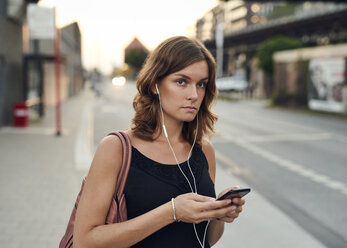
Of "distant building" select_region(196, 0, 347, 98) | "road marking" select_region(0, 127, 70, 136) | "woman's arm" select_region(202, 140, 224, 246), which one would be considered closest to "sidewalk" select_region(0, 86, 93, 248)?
"road marking" select_region(0, 127, 70, 136)

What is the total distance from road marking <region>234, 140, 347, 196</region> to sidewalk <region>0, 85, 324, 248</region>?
5.14 feet

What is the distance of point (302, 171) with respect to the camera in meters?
8.79

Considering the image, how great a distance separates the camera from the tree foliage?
121ft

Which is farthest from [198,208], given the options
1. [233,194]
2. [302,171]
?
[302,171]

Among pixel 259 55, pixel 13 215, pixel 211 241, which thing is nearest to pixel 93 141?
pixel 13 215

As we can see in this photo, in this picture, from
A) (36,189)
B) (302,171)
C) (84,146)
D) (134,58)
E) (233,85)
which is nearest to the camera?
(36,189)

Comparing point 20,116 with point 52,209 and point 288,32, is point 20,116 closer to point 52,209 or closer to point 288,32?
point 52,209

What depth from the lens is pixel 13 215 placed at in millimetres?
5375

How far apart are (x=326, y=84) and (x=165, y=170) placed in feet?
77.4

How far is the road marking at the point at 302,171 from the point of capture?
7711 mm

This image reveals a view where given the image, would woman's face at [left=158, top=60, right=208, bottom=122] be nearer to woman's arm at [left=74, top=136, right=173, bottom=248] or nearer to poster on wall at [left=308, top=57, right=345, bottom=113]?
woman's arm at [left=74, top=136, right=173, bottom=248]

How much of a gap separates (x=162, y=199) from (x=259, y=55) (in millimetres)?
39435

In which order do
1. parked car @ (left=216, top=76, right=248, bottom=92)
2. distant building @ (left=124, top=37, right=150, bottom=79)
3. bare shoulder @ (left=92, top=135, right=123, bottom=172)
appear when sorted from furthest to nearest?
parked car @ (left=216, top=76, right=248, bottom=92)
distant building @ (left=124, top=37, right=150, bottom=79)
bare shoulder @ (left=92, top=135, right=123, bottom=172)

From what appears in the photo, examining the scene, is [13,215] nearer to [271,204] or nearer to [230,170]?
[271,204]
